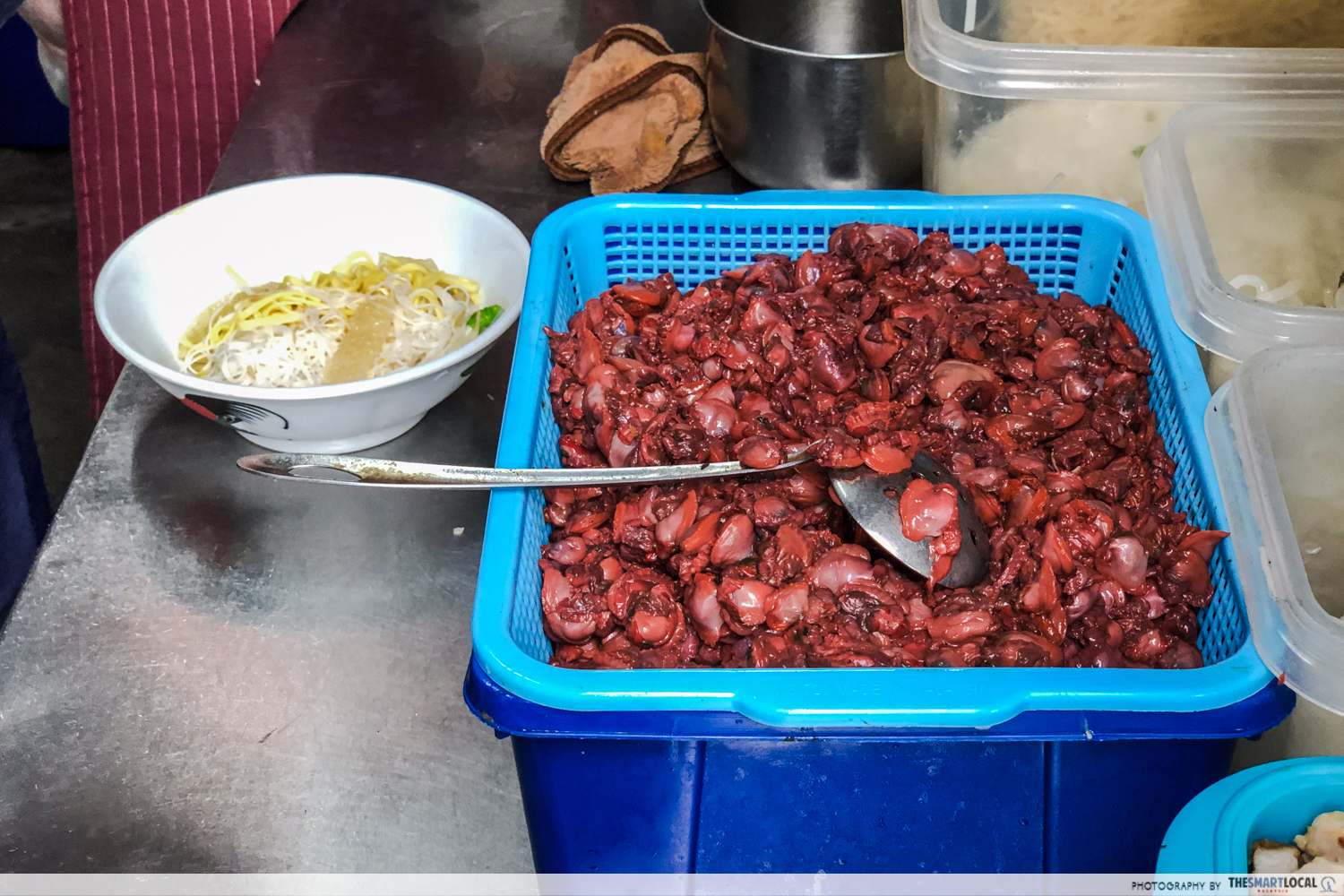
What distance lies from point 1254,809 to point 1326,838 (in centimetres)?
6

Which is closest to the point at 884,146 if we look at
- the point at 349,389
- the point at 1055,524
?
the point at 1055,524

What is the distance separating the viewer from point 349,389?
1.40 m

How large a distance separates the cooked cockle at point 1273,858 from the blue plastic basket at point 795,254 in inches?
4.7

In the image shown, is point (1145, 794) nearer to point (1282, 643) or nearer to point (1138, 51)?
point (1282, 643)

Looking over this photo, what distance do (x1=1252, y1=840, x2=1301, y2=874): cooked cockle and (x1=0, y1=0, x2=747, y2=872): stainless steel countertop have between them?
778 mm

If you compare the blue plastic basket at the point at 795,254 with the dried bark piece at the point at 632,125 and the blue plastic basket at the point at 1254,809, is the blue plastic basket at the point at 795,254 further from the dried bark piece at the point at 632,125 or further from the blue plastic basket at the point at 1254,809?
the dried bark piece at the point at 632,125

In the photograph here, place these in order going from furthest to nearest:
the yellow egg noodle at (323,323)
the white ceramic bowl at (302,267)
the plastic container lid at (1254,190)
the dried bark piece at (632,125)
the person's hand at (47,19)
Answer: the person's hand at (47,19)
the dried bark piece at (632,125)
the yellow egg noodle at (323,323)
the white ceramic bowl at (302,267)
the plastic container lid at (1254,190)

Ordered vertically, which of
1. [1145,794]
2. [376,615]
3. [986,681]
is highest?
[986,681]

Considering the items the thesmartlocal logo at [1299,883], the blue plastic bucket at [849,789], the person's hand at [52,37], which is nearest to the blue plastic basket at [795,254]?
the blue plastic bucket at [849,789]

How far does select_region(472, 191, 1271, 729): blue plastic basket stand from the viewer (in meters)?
0.89

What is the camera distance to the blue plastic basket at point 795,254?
0.89 meters

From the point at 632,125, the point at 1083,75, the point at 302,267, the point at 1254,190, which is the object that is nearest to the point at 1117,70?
the point at 1083,75

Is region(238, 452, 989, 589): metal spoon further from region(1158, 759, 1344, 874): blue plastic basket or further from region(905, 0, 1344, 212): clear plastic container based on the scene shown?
region(905, 0, 1344, 212): clear plastic container

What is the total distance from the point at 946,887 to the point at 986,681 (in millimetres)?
279
